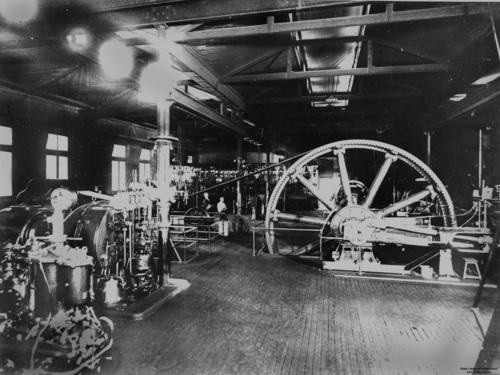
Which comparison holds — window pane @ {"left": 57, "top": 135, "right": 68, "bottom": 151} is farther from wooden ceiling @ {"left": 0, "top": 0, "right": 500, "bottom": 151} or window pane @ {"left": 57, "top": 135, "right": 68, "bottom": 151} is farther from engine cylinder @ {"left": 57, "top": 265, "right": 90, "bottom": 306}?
engine cylinder @ {"left": 57, "top": 265, "right": 90, "bottom": 306}

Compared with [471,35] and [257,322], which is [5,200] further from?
[471,35]

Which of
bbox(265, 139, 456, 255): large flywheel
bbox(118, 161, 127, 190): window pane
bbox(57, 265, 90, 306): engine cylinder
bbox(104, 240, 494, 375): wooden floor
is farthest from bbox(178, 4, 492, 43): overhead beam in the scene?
bbox(118, 161, 127, 190): window pane

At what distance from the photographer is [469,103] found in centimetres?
680

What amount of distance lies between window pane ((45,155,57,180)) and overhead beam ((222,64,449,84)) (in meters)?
7.12

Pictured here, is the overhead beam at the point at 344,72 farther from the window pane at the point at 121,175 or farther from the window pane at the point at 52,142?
the window pane at the point at 121,175

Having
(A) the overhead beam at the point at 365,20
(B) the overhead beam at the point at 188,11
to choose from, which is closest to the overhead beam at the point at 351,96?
(A) the overhead beam at the point at 365,20

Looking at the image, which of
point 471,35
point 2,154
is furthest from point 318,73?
point 2,154

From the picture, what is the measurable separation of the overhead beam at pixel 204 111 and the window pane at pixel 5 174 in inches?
226

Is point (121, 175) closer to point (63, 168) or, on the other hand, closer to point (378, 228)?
point (63, 168)

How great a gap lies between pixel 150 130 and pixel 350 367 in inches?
600

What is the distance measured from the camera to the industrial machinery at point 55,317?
3.07 m

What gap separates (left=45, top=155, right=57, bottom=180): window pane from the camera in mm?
10812

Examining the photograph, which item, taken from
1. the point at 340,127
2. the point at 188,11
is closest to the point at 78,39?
the point at 188,11

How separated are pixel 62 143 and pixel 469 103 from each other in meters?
11.5
